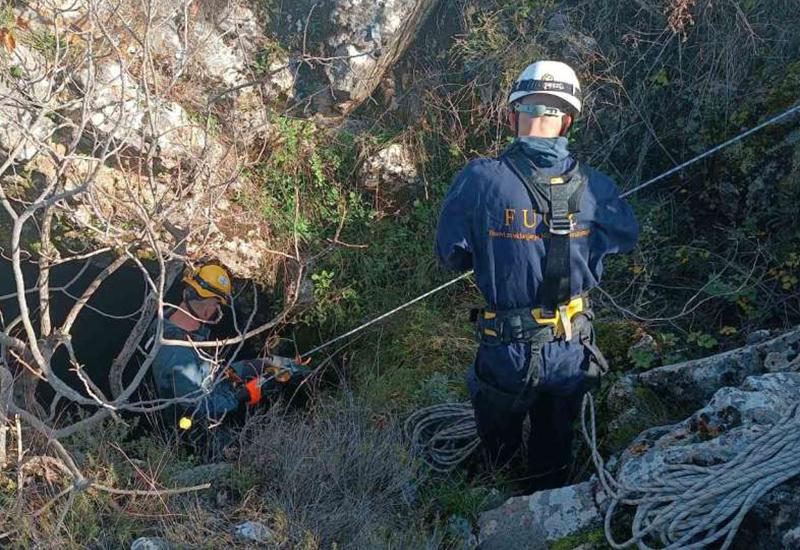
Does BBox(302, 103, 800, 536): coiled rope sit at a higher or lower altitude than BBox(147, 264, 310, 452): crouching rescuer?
higher

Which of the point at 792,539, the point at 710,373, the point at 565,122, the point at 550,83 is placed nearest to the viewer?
the point at 792,539

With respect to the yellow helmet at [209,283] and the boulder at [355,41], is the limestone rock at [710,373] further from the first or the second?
the boulder at [355,41]

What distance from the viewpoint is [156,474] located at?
123 inches

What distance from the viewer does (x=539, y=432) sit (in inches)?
124

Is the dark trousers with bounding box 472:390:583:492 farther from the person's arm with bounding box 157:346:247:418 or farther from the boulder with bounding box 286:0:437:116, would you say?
the boulder with bounding box 286:0:437:116

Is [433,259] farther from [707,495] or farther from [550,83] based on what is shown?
[707,495]

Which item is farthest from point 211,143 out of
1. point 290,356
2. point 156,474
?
point 156,474

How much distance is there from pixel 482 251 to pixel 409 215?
264 centimetres

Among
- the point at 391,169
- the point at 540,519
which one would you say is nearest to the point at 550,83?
the point at 540,519

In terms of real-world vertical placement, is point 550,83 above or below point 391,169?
above

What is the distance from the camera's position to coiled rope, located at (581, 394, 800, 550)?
211 cm

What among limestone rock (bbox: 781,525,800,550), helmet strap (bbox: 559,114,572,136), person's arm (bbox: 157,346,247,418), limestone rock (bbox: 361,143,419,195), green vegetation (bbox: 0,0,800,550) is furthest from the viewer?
limestone rock (bbox: 361,143,419,195)

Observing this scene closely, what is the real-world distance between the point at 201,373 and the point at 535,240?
2.56m

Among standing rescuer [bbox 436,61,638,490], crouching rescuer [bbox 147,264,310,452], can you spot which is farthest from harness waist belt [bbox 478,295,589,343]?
crouching rescuer [bbox 147,264,310,452]
